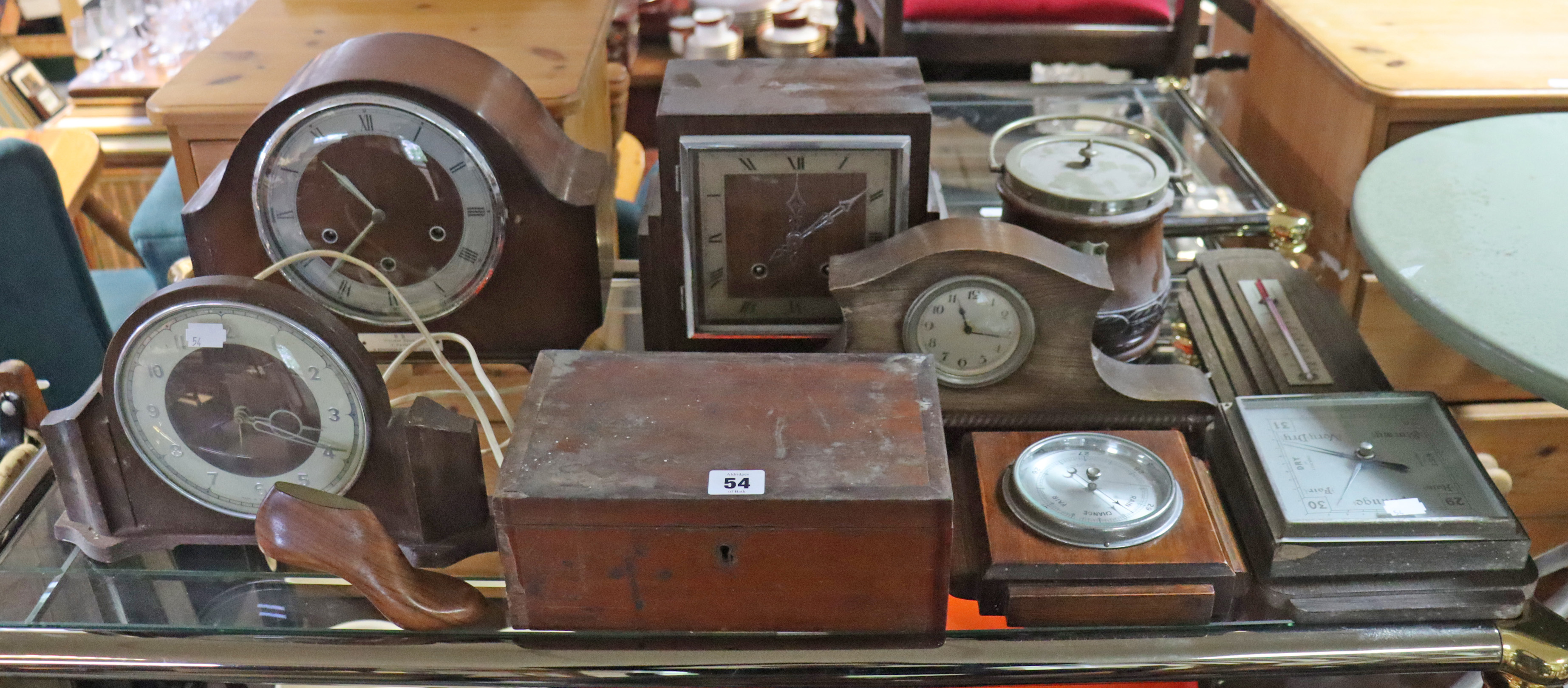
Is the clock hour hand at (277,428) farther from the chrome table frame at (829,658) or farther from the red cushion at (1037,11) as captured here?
the red cushion at (1037,11)

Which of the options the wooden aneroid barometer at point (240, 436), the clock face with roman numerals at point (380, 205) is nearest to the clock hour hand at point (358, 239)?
the clock face with roman numerals at point (380, 205)

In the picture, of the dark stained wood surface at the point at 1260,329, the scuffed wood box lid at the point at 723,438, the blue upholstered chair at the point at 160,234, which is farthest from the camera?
the blue upholstered chair at the point at 160,234

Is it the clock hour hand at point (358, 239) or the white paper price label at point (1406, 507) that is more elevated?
the clock hour hand at point (358, 239)

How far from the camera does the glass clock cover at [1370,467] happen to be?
35.8 inches

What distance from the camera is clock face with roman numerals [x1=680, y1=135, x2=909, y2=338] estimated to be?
40.8 inches

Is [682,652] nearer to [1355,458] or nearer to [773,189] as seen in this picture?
[773,189]

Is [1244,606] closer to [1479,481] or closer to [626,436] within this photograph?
[1479,481]

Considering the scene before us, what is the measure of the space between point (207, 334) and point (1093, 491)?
0.68 m

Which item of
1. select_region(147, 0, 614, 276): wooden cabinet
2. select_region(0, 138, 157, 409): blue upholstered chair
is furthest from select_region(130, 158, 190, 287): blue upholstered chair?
select_region(147, 0, 614, 276): wooden cabinet

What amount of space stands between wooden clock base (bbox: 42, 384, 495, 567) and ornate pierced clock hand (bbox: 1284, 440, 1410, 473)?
0.66 meters

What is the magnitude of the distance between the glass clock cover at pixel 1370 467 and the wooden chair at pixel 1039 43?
1.42m

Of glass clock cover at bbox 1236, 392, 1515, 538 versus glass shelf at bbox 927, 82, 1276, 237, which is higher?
glass clock cover at bbox 1236, 392, 1515, 538

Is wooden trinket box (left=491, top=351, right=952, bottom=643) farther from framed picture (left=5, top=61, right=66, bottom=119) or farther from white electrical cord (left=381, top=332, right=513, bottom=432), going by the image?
framed picture (left=5, top=61, right=66, bottom=119)

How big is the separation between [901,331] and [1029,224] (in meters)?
0.19
